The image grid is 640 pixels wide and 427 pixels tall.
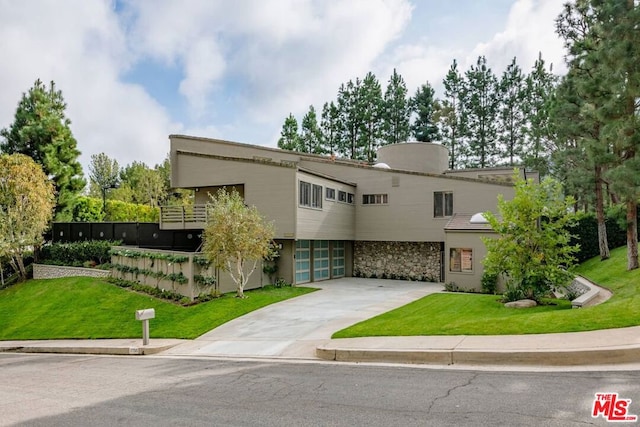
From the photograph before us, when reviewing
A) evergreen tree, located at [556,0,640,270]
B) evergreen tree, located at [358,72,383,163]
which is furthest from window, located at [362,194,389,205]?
evergreen tree, located at [358,72,383,163]

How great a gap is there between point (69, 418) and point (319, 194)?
60.4ft

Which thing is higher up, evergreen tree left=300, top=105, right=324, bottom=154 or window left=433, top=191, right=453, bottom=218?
evergreen tree left=300, top=105, right=324, bottom=154

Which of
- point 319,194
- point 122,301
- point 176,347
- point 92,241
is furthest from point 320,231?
point 92,241

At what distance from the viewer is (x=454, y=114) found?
4581 cm

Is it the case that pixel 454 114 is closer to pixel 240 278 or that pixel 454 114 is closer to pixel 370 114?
pixel 370 114

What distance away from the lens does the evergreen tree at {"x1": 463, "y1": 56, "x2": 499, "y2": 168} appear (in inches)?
1725

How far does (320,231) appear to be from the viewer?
930 inches

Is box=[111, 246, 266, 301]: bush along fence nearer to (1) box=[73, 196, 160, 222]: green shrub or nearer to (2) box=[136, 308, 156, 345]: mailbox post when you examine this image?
(2) box=[136, 308, 156, 345]: mailbox post

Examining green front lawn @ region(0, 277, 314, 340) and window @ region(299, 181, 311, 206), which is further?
window @ region(299, 181, 311, 206)

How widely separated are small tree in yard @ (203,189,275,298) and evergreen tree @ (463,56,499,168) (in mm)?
32604

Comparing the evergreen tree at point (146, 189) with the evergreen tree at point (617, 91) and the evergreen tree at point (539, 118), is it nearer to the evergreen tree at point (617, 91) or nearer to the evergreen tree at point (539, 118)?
the evergreen tree at point (539, 118)

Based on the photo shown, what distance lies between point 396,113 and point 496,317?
39.3 m

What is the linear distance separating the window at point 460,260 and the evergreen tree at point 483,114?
2573 cm

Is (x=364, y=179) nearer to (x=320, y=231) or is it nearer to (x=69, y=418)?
(x=320, y=231)
